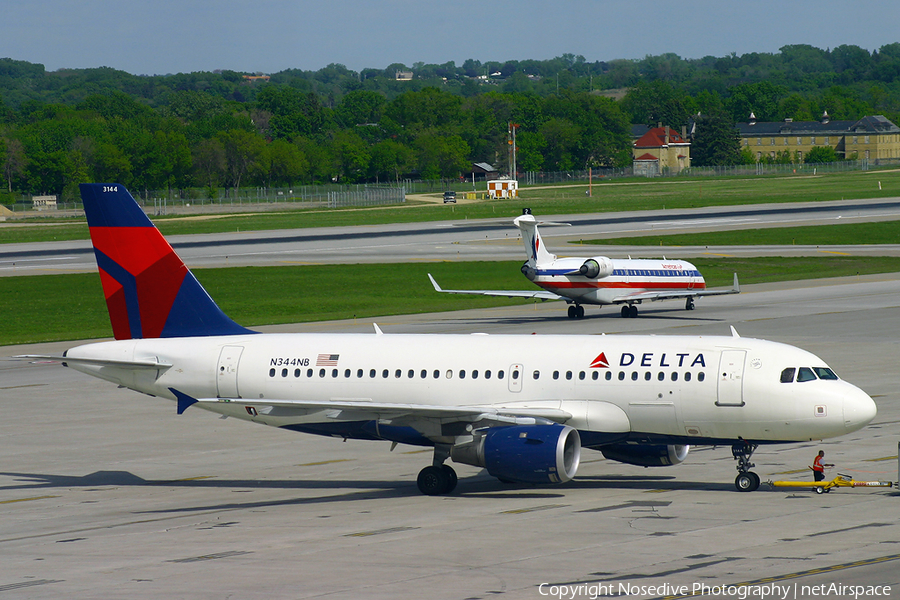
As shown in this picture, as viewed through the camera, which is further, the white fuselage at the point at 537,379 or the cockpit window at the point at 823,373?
the cockpit window at the point at 823,373

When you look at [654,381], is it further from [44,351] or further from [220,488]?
[44,351]

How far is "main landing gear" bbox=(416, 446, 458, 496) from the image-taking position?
30.6m

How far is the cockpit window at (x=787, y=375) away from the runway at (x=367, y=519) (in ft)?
9.41

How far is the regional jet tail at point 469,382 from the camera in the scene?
2877 centimetres

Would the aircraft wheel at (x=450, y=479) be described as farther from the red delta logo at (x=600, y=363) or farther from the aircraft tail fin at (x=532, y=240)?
the aircraft tail fin at (x=532, y=240)

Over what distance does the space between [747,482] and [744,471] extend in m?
0.39

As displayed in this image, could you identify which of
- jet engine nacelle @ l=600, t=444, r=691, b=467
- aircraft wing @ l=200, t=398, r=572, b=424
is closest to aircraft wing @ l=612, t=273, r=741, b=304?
jet engine nacelle @ l=600, t=444, r=691, b=467

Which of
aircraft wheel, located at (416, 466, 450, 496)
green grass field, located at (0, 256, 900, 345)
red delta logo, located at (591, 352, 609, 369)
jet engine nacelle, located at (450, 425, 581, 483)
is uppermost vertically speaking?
red delta logo, located at (591, 352, 609, 369)

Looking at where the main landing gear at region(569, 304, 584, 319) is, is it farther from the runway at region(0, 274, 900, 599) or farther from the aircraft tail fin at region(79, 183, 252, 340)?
the aircraft tail fin at region(79, 183, 252, 340)

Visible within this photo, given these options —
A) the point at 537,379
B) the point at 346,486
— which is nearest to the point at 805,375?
the point at 537,379

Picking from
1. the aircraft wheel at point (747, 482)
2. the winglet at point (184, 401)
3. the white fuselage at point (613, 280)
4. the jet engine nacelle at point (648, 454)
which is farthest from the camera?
the white fuselage at point (613, 280)

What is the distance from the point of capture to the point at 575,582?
21.0 metres

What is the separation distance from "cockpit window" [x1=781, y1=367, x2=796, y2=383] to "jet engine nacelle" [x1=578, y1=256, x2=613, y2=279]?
136 feet

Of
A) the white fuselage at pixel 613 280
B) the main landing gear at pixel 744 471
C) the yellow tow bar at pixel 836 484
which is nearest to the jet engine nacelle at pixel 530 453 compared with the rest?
the main landing gear at pixel 744 471
